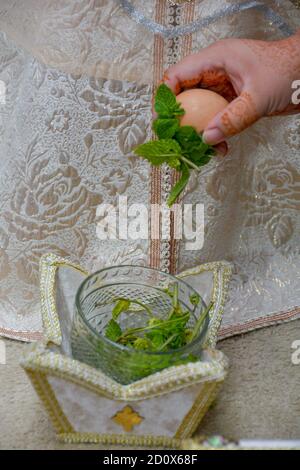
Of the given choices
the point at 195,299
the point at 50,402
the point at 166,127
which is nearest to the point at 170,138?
the point at 166,127

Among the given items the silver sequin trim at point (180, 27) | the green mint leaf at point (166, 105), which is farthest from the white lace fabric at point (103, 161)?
the green mint leaf at point (166, 105)

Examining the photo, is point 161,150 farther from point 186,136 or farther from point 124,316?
point 124,316

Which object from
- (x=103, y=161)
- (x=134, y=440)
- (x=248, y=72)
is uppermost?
(x=248, y=72)

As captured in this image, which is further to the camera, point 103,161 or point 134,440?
point 103,161

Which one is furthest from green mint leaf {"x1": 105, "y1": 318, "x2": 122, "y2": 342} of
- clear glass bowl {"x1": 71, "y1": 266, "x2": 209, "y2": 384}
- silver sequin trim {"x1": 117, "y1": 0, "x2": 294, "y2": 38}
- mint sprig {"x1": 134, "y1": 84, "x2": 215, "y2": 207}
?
silver sequin trim {"x1": 117, "y1": 0, "x2": 294, "y2": 38}

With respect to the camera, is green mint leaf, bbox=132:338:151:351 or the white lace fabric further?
the white lace fabric

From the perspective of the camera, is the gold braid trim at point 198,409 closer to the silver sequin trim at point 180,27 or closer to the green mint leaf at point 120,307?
the green mint leaf at point 120,307

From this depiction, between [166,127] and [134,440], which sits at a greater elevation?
[166,127]

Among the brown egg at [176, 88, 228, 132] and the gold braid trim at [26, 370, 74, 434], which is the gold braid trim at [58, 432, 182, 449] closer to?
the gold braid trim at [26, 370, 74, 434]

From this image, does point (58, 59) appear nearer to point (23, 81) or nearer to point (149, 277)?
point (23, 81)
